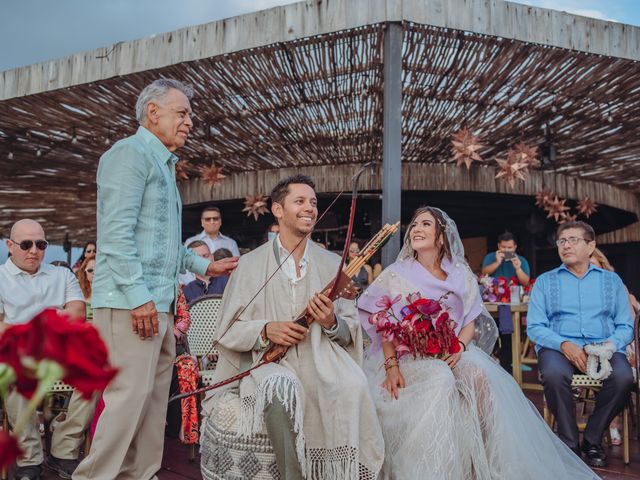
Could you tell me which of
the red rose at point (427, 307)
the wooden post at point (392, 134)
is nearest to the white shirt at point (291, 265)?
the red rose at point (427, 307)

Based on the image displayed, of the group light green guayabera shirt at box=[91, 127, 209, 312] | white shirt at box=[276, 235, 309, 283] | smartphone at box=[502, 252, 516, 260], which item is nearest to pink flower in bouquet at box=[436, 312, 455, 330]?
white shirt at box=[276, 235, 309, 283]

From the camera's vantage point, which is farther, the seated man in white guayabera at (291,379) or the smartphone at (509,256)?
the smartphone at (509,256)

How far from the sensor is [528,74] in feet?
19.9

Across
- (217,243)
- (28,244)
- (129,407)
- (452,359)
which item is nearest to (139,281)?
(129,407)

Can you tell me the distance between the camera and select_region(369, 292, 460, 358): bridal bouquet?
128 inches

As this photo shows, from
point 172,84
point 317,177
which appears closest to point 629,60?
point 172,84

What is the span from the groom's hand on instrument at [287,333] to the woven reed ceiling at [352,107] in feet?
10.1

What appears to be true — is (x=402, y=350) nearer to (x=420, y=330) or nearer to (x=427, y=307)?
(x=420, y=330)

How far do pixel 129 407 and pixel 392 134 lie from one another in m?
3.19

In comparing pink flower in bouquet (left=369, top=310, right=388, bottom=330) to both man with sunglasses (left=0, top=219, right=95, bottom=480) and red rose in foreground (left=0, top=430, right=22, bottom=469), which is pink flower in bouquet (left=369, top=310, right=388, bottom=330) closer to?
man with sunglasses (left=0, top=219, right=95, bottom=480)

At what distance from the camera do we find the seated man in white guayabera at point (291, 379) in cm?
267

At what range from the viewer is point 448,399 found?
10.1 ft

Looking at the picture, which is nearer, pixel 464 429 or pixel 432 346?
pixel 464 429

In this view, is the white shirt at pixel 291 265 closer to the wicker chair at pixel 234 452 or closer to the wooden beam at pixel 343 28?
the wicker chair at pixel 234 452
